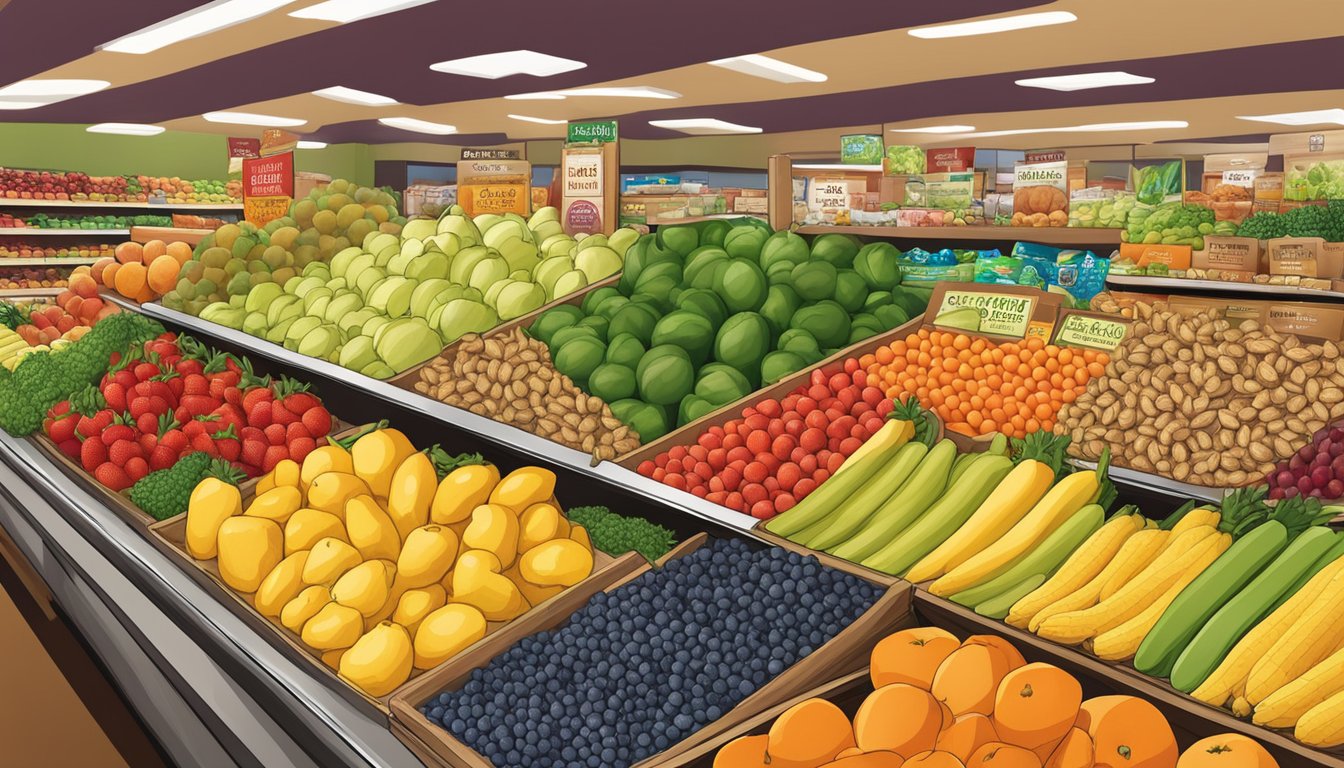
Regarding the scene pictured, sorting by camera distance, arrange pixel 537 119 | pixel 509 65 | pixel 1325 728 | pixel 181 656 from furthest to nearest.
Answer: pixel 537 119
pixel 509 65
pixel 181 656
pixel 1325 728

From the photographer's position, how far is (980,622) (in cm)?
152

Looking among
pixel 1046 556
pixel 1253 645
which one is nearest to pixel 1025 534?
pixel 1046 556

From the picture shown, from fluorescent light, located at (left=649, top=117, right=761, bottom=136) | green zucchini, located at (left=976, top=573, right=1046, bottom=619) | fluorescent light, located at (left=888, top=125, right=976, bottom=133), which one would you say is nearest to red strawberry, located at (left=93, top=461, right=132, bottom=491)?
green zucchini, located at (left=976, top=573, right=1046, bottom=619)

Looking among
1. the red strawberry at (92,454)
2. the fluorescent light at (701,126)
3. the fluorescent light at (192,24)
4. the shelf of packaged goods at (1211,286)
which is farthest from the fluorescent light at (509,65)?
the red strawberry at (92,454)

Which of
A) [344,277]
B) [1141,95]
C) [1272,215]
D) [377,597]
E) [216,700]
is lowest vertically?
[216,700]

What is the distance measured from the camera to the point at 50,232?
37.4 ft

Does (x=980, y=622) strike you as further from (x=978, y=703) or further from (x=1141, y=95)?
(x=1141, y=95)

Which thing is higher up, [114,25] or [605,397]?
[114,25]

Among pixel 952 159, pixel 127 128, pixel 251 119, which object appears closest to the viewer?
pixel 952 159

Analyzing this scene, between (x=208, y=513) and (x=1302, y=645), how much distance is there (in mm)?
2247

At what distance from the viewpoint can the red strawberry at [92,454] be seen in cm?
290

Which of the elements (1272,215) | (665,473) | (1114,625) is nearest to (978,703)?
(1114,625)

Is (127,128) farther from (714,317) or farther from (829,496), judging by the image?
(829,496)

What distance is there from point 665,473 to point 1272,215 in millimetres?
3810
